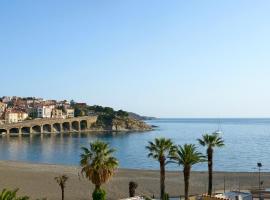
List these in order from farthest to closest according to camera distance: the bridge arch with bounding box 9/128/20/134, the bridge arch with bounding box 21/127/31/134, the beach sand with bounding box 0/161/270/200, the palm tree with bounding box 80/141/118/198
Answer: the bridge arch with bounding box 21/127/31/134 → the bridge arch with bounding box 9/128/20/134 → the beach sand with bounding box 0/161/270/200 → the palm tree with bounding box 80/141/118/198

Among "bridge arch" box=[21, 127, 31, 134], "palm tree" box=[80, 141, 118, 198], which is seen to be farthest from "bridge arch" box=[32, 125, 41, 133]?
"palm tree" box=[80, 141, 118, 198]

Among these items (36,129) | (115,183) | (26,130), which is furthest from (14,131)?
(115,183)

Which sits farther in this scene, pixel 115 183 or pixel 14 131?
pixel 14 131

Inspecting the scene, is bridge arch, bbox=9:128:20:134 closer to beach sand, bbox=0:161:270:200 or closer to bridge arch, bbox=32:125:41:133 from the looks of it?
bridge arch, bbox=32:125:41:133

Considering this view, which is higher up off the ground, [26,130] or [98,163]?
[98,163]

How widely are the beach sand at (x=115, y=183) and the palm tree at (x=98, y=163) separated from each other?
1667cm

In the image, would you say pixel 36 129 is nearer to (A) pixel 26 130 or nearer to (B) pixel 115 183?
(A) pixel 26 130

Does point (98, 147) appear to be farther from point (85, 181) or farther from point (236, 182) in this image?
point (236, 182)

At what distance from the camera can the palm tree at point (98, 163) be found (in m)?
32.0

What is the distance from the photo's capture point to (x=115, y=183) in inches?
2309

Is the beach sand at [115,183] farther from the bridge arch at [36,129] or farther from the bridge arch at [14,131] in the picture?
the bridge arch at [36,129]

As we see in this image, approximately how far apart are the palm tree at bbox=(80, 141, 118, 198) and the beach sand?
16669 mm

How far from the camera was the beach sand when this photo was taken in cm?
5129

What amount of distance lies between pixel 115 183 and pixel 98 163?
27224 mm
